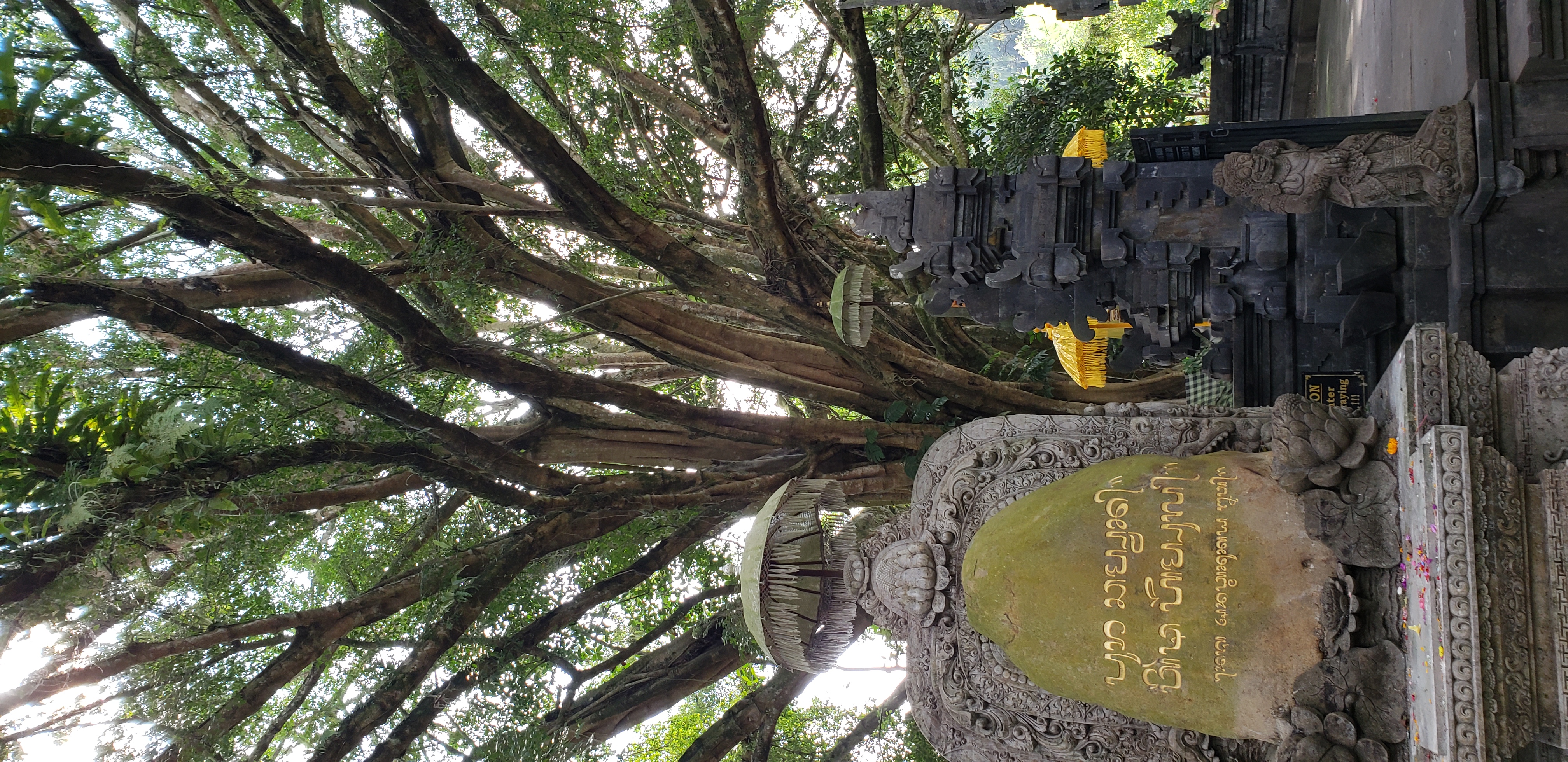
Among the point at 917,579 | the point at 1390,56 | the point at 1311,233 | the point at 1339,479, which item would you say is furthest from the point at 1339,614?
the point at 1390,56

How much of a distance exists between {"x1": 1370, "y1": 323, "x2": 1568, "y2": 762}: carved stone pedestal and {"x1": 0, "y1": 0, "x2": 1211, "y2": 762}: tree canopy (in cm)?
363

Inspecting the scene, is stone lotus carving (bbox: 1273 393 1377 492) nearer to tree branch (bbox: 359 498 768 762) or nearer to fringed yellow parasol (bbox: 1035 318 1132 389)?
fringed yellow parasol (bbox: 1035 318 1132 389)

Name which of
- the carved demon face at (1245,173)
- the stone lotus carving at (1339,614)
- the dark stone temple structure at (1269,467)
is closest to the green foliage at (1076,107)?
the dark stone temple structure at (1269,467)

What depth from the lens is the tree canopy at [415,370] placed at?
4.19m

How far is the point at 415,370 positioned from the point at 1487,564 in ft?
16.4

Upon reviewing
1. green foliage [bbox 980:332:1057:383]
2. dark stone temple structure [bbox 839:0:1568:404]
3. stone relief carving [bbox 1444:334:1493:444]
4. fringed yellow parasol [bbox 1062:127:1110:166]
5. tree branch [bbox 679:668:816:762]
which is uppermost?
fringed yellow parasol [bbox 1062:127:1110:166]

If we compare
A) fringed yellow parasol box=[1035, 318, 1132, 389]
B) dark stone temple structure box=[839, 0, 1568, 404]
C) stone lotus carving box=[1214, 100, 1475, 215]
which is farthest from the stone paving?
fringed yellow parasol box=[1035, 318, 1132, 389]

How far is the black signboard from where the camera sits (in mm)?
5078

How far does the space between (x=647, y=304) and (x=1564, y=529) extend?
187 inches

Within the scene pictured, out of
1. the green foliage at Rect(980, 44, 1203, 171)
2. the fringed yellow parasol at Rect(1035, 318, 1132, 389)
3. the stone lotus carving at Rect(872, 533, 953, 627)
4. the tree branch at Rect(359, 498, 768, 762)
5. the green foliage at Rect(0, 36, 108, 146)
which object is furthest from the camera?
the green foliage at Rect(980, 44, 1203, 171)

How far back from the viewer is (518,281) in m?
5.41

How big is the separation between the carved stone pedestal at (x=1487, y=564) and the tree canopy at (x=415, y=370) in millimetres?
3629

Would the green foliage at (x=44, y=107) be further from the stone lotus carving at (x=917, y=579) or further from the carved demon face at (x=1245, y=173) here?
the carved demon face at (x=1245, y=173)

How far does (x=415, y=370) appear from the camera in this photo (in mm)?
5172
